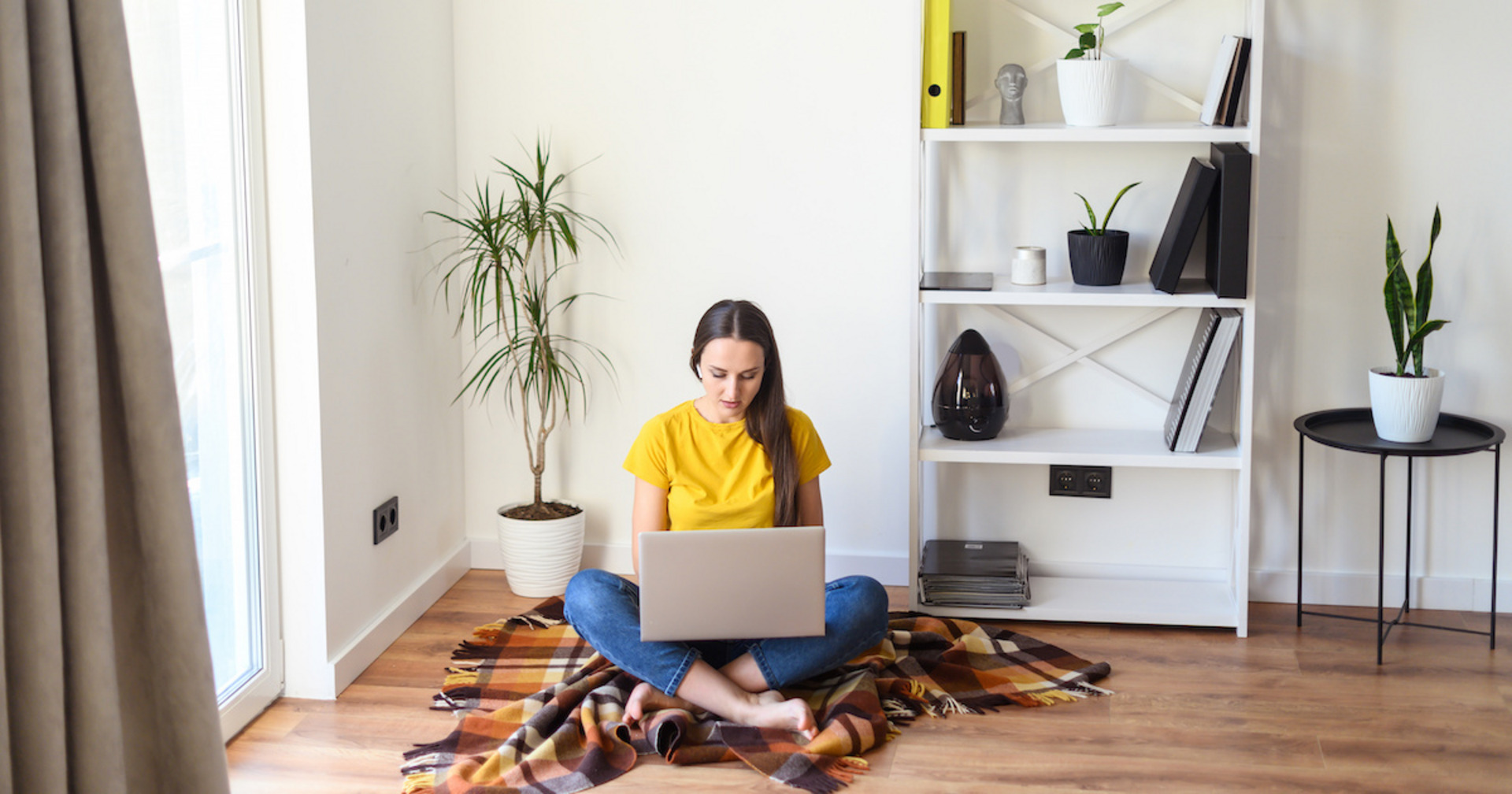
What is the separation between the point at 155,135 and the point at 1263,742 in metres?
2.18

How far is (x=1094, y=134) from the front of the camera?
2.79 metres

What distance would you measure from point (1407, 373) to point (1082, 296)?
28.3 inches

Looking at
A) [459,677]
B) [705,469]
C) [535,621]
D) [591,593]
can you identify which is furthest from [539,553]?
[705,469]

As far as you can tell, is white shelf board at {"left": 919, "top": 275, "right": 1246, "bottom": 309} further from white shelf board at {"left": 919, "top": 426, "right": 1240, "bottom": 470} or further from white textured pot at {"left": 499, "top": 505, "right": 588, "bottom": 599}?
white textured pot at {"left": 499, "top": 505, "right": 588, "bottom": 599}

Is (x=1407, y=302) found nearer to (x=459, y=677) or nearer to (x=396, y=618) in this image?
(x=459, y=677)

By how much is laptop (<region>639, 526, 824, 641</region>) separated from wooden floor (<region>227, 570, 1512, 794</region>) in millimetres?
251

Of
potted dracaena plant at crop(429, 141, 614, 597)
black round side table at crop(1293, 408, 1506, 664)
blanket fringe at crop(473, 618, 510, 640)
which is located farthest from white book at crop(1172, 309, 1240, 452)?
blanket fringe at crop(473, 618, 510, 640)

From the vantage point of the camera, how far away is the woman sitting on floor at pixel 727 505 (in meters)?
2.47

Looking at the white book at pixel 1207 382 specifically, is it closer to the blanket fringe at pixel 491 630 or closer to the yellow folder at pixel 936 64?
the yellow folder at pixel 936 64

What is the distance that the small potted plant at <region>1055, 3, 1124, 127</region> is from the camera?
2775 mm

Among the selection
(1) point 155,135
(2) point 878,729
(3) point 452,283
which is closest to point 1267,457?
(2) point 878,729

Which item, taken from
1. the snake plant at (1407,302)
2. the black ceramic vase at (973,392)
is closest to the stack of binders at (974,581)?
the black ceramic vase at (973,392)

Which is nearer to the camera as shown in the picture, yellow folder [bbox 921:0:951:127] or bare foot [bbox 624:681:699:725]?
bare foot [bbox 624:681:699:725]

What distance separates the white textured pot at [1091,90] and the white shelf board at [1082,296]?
0.36 metres
